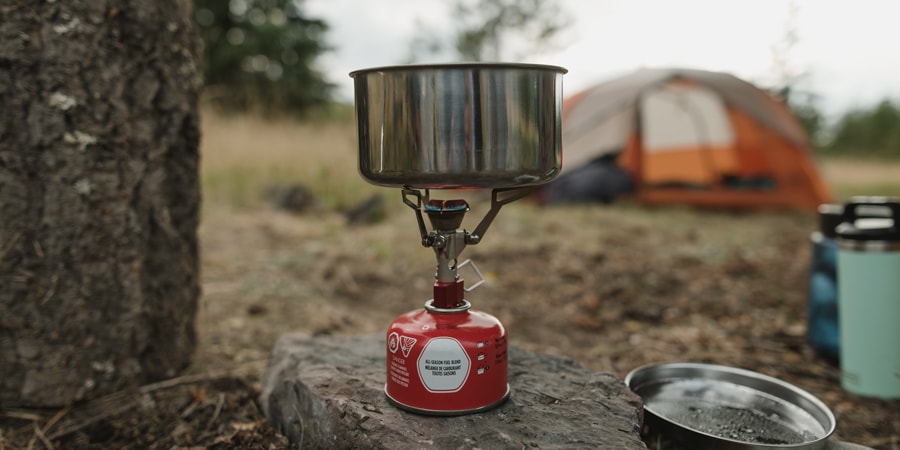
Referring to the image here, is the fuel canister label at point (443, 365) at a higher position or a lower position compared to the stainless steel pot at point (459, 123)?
lower

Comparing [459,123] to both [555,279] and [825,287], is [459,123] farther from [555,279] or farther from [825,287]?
[555,279]

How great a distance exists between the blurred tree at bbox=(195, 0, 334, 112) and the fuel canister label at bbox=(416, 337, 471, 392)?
1204 centimetres

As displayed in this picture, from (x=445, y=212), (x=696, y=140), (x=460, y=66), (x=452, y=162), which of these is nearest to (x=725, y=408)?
(x=445, y=212)

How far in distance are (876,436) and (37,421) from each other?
2.55 meters

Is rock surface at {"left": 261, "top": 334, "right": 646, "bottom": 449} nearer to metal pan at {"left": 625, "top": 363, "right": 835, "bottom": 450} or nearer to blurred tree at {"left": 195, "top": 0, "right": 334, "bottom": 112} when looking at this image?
metal pan at {"left": 625, "top": 363, "right": 835, "bottom": 450}

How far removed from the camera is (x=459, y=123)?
4.30 feet

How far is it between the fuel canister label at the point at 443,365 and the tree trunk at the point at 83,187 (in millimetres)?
1008

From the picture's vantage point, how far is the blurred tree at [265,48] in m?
13.5

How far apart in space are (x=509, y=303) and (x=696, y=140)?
552 centimetres

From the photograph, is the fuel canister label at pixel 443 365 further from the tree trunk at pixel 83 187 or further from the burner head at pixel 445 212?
the tree trunk at pixel 83 187

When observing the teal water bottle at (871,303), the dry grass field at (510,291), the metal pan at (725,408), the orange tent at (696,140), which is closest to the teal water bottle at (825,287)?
the dry grass field at (510,291)

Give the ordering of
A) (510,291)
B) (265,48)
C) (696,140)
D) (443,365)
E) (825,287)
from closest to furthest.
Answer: (443,365)
(825,287)
(510,291)
(696,140)
(265,48)

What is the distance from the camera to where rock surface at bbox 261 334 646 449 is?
4.66 ft

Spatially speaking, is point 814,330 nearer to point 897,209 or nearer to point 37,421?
point 897,209
